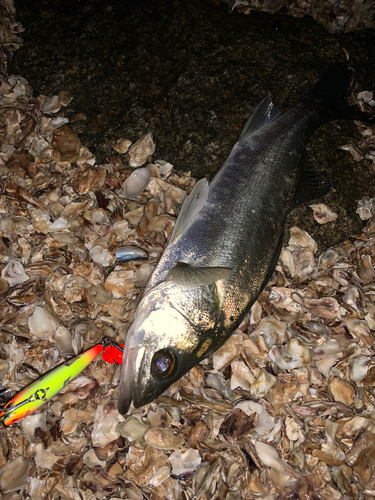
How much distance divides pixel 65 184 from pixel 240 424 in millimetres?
2184

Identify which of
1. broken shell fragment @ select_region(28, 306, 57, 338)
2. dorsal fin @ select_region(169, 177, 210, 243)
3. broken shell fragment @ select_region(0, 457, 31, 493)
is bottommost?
broken shell fragment @ select_region(0, 457, 31, 493)


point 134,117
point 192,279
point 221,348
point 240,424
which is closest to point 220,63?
point 134,117

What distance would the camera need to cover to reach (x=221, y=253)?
217cm

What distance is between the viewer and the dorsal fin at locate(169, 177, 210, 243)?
88.8 inches

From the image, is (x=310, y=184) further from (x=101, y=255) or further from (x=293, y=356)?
(x=101, y=255)

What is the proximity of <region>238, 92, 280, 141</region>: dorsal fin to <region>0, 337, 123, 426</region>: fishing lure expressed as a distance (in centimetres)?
176

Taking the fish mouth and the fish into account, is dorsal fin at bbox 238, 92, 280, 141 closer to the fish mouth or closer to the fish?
the fish

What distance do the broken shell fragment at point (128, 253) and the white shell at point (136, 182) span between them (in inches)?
18.9

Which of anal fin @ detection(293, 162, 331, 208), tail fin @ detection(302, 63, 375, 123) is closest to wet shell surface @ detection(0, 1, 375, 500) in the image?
anal fin @ detection(293, 162, 331, 208)

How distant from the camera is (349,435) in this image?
7.69ft

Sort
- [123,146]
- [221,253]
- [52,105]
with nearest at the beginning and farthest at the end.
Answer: [221,253] → [123,146] → [52,105]

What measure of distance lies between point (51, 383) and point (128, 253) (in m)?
0.98

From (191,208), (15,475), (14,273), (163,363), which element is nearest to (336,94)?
(191,208)

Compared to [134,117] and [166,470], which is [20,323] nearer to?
[166,470]
